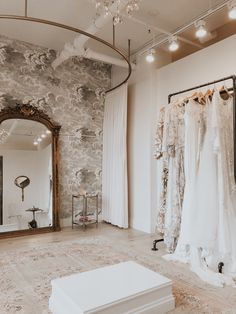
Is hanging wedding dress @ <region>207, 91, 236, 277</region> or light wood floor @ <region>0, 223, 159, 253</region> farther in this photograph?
light wood floor @ <region>0, 223, 159, 253</region>

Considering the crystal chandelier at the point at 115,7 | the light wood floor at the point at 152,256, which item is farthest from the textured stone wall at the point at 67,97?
the crystal chandelier at the point at 115,7

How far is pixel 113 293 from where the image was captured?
193 centimetres

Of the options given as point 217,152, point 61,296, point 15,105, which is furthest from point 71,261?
point 15,105

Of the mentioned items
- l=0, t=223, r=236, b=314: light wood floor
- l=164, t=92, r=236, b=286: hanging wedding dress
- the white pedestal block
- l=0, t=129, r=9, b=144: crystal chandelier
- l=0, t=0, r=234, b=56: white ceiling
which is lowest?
l=0, t=223, r=236, b=314: light wood floor

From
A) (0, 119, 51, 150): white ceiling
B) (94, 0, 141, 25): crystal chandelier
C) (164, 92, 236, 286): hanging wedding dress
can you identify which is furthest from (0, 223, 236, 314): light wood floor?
(94, 0, 141, 25): crystal chandelier

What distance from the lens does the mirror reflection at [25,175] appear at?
14.9 feet

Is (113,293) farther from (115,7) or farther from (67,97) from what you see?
(67,97)

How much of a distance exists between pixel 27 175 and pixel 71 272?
7.59ft

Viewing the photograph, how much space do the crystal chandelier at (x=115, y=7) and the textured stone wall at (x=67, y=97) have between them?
70.0 inches

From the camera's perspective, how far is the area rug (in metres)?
2.24

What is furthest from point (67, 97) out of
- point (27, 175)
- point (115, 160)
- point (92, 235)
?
point (92, 235)

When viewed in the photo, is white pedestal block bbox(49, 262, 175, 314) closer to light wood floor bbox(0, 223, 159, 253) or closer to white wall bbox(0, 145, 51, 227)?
light wood floor bbox(0, 223, 159, 253)

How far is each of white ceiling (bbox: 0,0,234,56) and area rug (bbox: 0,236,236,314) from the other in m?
3.35

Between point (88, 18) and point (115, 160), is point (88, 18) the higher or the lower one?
the higher one
